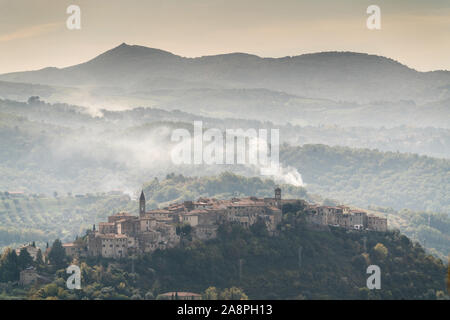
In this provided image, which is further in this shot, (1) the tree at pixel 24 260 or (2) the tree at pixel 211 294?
(1) the tree at pixel 24 260

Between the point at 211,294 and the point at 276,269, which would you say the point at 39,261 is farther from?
the point at 276,269

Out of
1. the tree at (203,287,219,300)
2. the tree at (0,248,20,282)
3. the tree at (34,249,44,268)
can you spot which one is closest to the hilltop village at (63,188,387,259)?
the tree at (34,249,44,268)

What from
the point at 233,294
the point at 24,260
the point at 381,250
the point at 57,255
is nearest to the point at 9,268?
the point at 24,260

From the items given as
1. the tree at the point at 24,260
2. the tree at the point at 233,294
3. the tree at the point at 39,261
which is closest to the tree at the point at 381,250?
the tree at the point at 233,294

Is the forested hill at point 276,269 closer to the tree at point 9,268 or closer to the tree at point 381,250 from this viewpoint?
the tree at point 381,250
